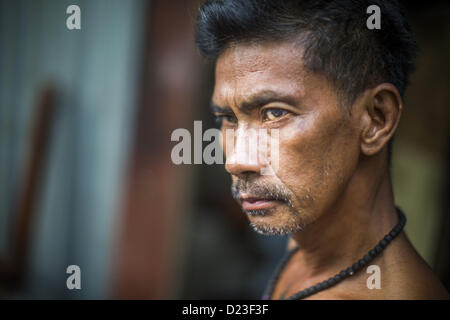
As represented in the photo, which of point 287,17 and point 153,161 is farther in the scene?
point 153,161

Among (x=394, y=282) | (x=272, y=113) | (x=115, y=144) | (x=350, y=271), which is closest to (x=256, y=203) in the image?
(x=272, y=113)

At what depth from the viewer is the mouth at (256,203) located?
1.50 meters

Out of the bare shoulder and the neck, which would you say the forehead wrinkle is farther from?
Result: the bare shoulder

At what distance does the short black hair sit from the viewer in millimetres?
1442

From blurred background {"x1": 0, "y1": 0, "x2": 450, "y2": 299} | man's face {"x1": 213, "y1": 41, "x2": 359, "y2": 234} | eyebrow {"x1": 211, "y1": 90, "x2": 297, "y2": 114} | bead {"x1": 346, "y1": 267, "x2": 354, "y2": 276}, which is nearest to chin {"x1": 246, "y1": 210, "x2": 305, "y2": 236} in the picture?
man's face {"x1": 213, "y1": 41, "x2": 359, "y2": 234}

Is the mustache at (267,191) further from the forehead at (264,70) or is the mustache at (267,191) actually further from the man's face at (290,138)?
the forehead at (264,70)

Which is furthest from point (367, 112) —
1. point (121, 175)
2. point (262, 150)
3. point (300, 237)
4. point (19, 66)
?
point (19, 66)

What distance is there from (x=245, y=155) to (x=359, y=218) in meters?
0.54

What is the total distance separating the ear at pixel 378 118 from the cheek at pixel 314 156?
0.07 m

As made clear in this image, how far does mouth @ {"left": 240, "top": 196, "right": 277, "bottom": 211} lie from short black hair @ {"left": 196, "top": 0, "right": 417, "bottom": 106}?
450mm

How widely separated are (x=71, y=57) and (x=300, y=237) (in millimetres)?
3187

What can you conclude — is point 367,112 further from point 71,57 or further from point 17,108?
point 17,108

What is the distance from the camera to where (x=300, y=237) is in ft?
5.87

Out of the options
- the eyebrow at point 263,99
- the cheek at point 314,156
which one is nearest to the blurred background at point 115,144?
the cheek at point 314,156
